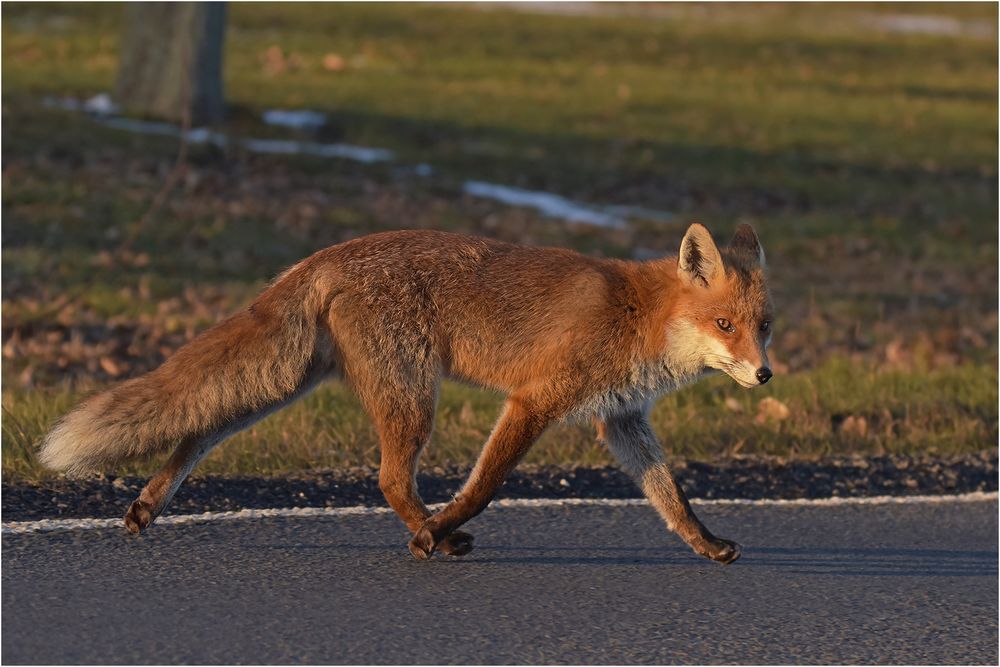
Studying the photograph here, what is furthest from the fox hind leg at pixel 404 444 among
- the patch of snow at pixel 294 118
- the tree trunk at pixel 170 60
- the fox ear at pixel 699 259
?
the patch of snow at pixel 294 118

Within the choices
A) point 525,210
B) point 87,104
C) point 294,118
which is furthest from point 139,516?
point 294,118

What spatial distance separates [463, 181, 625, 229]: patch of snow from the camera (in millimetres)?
16344

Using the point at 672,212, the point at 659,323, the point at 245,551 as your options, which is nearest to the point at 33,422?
the point at 245,551

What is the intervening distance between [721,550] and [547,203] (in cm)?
1187

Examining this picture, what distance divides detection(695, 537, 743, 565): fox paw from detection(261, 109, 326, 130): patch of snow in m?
15.0

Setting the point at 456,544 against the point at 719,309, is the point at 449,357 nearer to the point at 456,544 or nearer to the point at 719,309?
the point at 456,544

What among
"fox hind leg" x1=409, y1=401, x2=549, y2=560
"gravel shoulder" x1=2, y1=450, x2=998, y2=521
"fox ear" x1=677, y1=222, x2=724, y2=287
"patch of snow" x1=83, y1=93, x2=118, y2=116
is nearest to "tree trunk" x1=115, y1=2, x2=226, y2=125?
"patch of snow" x1=83, y1=93, x2=118, y2=116

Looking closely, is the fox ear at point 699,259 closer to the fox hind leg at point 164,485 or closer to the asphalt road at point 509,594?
the asphalt road at point 509,594

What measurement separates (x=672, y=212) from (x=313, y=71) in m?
12.1

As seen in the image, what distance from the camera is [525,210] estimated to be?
16.4 meters

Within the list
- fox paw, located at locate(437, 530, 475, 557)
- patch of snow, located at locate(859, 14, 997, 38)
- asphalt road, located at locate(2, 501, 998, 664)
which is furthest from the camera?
patch of snow, located at locate(859, 14, 997, 38)

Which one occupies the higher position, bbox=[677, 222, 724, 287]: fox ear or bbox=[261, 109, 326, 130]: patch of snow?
bbox=[677, 222, 724, 287]: fox ear

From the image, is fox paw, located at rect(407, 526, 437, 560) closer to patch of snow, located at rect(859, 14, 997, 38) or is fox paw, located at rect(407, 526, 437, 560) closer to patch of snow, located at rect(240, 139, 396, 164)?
patch of snow, located at rect(240, 139, 396, 164)

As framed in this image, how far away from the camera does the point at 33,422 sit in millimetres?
7008
